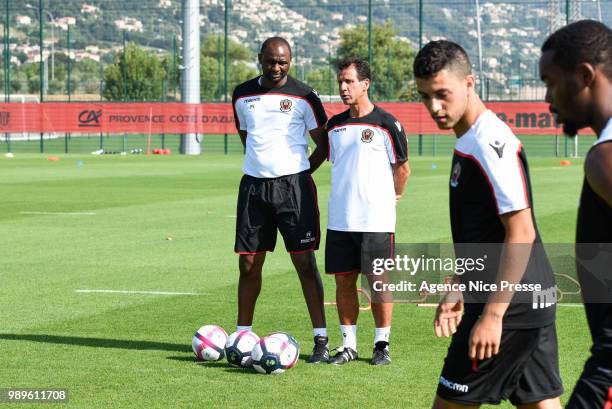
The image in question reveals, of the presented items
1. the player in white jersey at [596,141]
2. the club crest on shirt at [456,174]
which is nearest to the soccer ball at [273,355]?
the club crest on shirt at [456,174]

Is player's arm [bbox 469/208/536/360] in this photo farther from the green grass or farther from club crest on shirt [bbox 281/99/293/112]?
club crest on shirt [bbox 281/99/293/112]

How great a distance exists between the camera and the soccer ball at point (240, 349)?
838 cm

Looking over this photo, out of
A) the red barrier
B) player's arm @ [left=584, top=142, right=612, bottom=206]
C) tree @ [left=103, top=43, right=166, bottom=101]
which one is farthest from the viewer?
tree @ [left=103, top=43, right=166, bottom=101]

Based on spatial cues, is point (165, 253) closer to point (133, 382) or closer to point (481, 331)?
point (133, 382)

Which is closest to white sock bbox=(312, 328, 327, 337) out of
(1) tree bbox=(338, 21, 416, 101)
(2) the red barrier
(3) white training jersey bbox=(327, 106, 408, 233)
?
(3) white training jersey bbox=(327, 106, 408, 233)

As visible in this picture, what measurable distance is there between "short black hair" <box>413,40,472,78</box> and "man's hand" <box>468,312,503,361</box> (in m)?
0.98

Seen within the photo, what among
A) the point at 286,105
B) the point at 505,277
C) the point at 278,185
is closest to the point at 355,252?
the point at 278,185

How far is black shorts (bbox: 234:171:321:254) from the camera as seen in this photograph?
350 inches

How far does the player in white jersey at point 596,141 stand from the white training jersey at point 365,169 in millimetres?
4406

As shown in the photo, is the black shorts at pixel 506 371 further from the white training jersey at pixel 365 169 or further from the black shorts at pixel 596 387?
the white training jersey at pixel 365 169

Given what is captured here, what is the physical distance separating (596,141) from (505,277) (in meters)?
0.89

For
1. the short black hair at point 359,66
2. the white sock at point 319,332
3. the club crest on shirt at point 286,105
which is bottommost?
the white sock at point 319,332

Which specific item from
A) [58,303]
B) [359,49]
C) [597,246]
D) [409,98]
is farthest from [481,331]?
[359,49]

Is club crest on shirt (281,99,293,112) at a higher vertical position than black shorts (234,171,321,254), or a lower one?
higher
